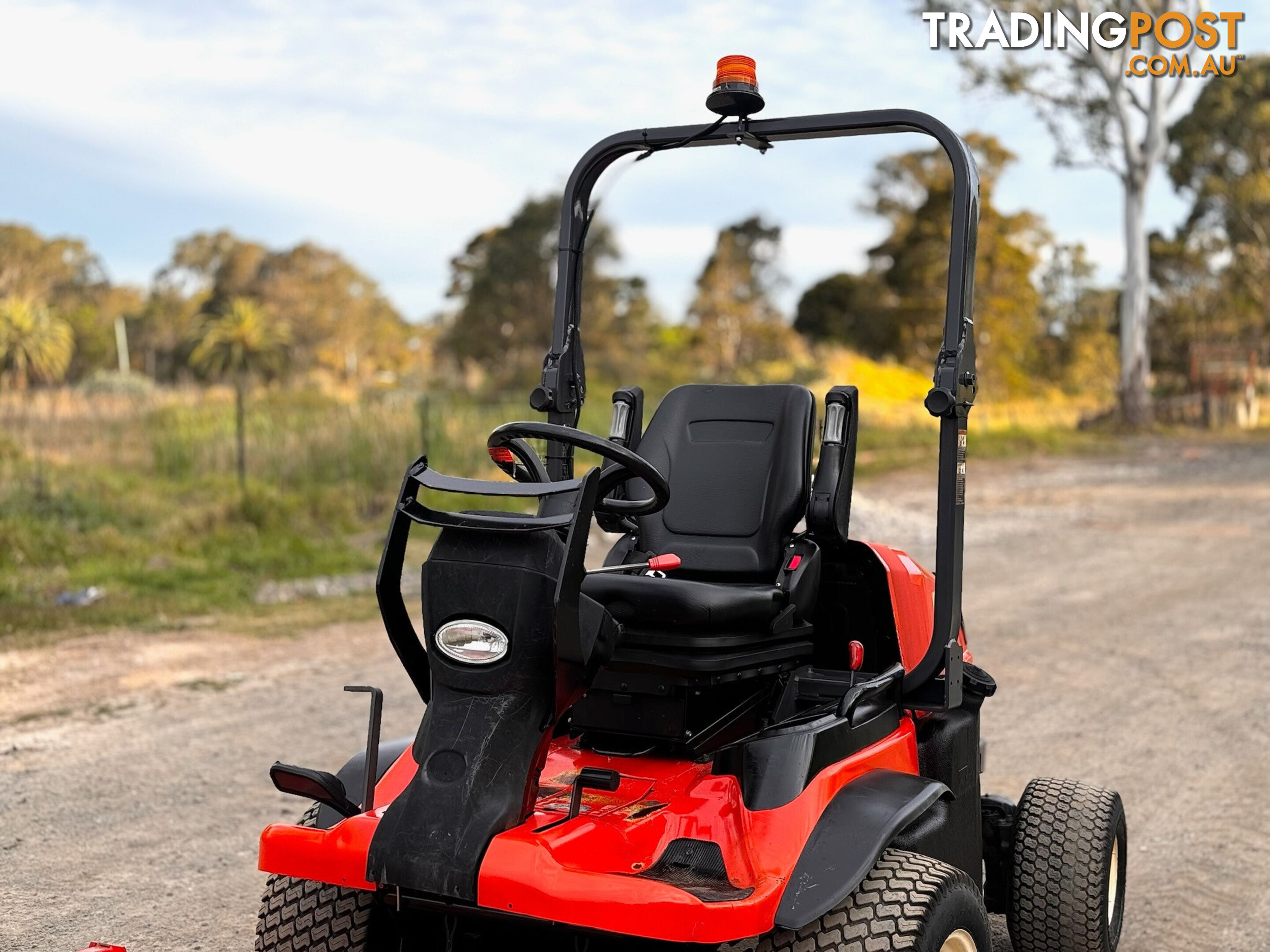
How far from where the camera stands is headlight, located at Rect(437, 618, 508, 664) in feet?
9.18

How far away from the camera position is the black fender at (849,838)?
8.98 feet

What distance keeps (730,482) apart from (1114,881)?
171 cm

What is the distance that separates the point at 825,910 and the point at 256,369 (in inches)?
1627

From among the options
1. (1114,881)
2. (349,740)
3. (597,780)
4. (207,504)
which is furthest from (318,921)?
(207,504)

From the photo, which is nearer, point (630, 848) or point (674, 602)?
point (630, 848)

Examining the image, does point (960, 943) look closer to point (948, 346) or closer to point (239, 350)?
point (948, 346)

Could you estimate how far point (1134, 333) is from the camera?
26797mm

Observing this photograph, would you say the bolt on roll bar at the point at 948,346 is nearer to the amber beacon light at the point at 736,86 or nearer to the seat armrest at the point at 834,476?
the amber beacon light at the point at 736,86

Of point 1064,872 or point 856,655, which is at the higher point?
point 856,655

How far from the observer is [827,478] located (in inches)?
144

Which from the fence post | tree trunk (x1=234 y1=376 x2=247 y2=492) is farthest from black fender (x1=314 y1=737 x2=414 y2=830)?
the fence post

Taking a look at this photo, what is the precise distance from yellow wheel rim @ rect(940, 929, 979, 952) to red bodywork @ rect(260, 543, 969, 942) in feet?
1.35

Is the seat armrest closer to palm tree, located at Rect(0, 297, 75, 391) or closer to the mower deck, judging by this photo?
the mower deck

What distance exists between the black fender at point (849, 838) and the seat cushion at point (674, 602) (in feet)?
1.63
